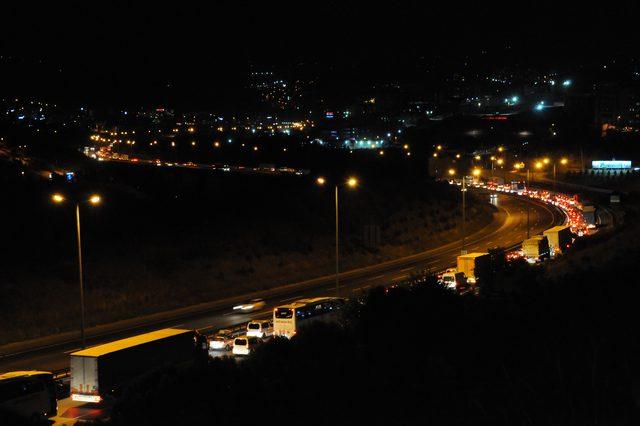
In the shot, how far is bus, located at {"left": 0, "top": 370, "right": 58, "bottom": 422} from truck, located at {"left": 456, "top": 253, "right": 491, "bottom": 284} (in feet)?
80.7

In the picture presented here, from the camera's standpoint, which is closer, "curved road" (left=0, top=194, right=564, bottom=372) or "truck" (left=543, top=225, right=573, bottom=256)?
"curved road" (left=0, top=194, right=564, bottom=372)

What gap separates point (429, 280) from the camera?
24.2 m

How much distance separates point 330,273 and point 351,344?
31286mm

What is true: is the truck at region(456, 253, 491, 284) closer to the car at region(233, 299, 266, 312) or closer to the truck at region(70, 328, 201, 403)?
the car at region(233, 299, 266, 312)

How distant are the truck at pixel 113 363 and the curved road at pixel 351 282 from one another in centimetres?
548

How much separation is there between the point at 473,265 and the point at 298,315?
1416 cm

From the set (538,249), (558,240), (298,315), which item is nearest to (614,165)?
(558,240)

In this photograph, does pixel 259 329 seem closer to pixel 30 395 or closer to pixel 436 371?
pixel 30 395

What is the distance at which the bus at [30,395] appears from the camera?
1962 centimetres

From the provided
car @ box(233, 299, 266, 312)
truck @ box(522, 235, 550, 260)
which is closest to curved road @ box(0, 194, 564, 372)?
car @ box(233, 299, 266, 312)

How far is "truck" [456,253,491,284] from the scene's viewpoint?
4173cm

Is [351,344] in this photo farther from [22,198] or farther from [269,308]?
[22,198]

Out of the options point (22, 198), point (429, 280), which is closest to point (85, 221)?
point (22, 198)

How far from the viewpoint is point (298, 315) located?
30938 mm
